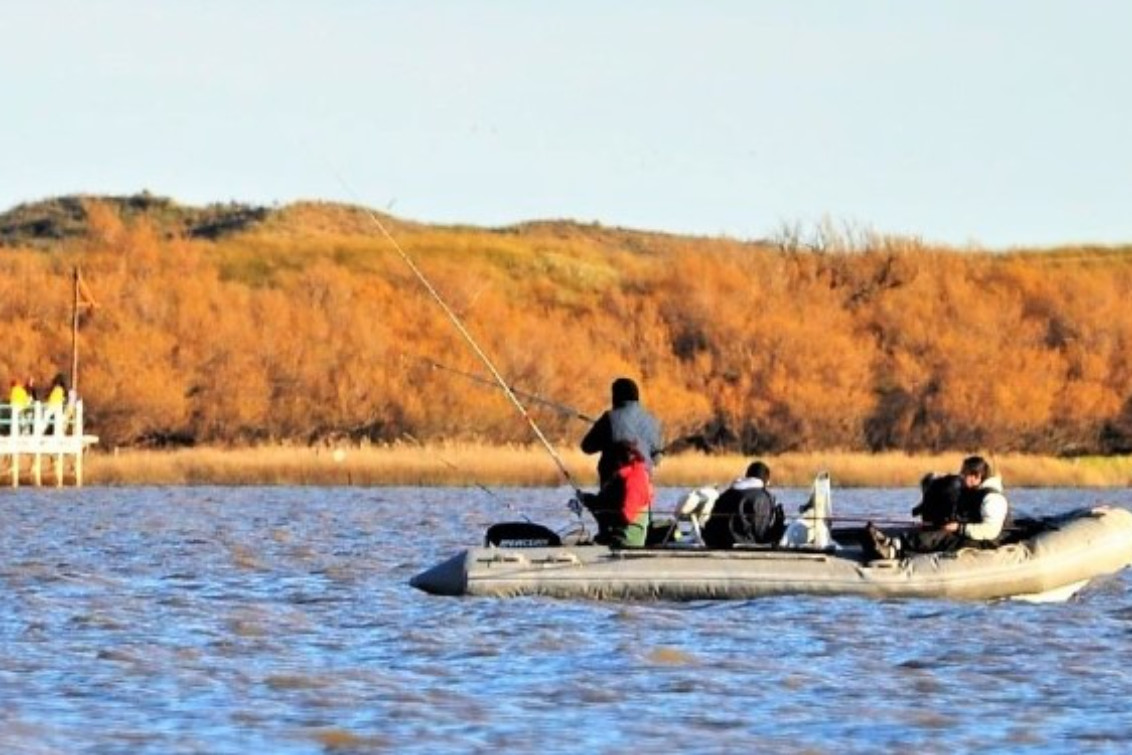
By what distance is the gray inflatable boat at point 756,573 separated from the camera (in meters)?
21.0

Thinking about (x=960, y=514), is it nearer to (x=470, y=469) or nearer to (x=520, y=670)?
(x=520, y=670)

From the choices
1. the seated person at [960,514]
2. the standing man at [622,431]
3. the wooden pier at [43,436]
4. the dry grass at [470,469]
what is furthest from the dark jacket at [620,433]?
the wooden pier at [43,436]

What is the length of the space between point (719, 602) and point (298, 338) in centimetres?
4700

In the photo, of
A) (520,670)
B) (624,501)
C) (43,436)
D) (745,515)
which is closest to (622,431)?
(624,501)

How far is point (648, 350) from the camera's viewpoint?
71.4m

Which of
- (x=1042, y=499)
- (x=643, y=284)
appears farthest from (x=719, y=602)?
(x=643, y=284)

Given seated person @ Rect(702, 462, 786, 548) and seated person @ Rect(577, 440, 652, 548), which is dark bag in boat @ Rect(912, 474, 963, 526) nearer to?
seated person @ Rect(702, 462, 786, 548)

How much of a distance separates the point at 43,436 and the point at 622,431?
31.0 m

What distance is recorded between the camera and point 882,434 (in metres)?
67.9

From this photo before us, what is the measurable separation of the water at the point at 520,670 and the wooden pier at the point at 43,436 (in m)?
23.4

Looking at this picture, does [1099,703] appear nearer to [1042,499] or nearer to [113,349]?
[1042,499]

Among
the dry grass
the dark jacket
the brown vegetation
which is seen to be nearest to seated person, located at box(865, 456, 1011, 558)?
the dark jacket

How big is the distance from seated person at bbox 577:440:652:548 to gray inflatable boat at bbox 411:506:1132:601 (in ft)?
1.07

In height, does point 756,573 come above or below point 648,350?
below
